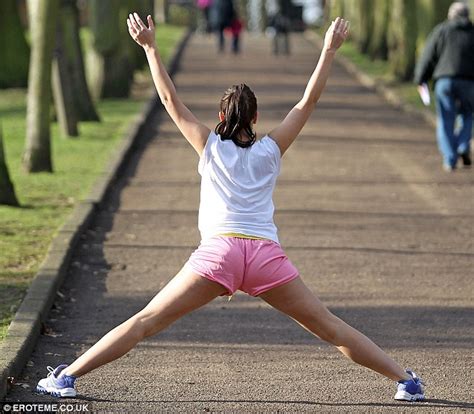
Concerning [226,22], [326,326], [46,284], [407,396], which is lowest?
[226,22]

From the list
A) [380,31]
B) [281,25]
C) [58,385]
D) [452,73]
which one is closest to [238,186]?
[58,385]

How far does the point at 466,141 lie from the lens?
17.0 meters

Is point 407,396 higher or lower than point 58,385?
lower

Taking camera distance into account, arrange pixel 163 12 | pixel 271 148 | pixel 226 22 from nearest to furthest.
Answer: pixel 271 148 < pixel 226 22 < pixel 163 12

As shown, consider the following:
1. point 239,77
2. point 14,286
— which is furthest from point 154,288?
point 239,77

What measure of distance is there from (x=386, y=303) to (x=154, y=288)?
1.68 metres

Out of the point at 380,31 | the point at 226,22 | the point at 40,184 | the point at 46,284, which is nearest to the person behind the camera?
the point at 46,284

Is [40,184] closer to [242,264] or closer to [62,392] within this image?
[62,392]

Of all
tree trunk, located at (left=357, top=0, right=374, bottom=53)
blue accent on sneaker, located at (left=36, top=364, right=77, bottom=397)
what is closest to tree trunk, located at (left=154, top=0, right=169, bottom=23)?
tree trunk, located at (left=357, top=0, right=374, bottom=53)

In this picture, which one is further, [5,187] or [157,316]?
[5,187]

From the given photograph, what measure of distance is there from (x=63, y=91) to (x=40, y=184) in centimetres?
454

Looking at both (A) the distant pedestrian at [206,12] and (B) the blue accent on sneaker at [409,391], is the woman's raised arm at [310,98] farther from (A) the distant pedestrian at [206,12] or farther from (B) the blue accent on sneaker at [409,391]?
(A) the distant pedestrian at [206,12]

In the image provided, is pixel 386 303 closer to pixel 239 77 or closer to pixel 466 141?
pixel 466 141

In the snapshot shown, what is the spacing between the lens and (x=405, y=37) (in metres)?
29.9
